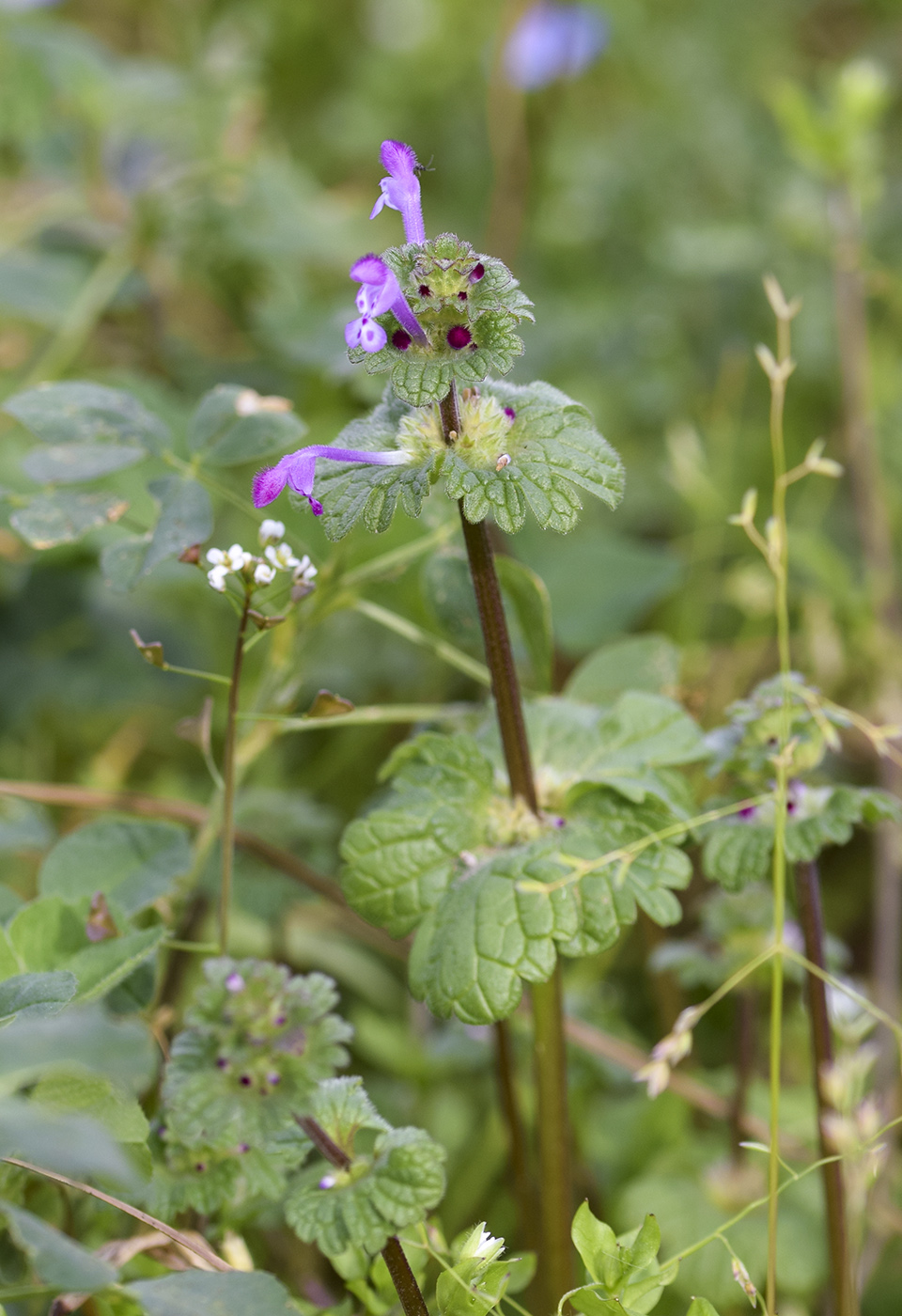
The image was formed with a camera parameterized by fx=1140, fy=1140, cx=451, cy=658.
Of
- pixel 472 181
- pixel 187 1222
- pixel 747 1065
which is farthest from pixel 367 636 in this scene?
pixel 472 181

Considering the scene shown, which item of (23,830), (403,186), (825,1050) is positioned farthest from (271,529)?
(825,1050)

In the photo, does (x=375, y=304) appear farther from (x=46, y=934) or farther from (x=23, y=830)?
(x=23, y=830)

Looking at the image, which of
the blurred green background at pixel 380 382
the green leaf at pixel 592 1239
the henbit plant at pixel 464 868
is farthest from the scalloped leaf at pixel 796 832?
the blurred green background at pixel 380 382

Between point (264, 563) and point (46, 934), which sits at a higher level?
point (264, 563)

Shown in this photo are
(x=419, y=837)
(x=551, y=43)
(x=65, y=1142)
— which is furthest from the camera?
(x=551, y=43)

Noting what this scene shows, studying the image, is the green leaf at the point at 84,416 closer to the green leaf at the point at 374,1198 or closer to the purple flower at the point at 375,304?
the purple flower at the point at 375,304

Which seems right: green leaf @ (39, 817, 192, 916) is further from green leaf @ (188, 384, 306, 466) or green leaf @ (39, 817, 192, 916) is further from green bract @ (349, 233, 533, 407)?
green bract @ (349, 233, 533, 407)
